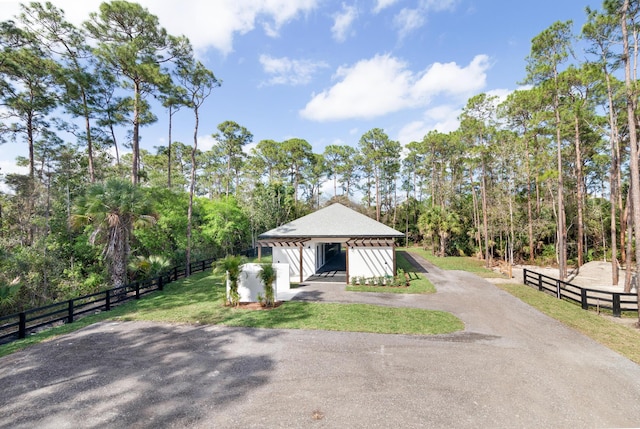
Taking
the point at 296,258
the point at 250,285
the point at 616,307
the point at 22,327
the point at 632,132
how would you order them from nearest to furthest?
the point at 22,327 → the point at 632,132 → the point at 616,307 → the point at 250,285 → the point at 296,258

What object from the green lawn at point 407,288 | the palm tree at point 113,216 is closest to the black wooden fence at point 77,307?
the palm tree at point 113,216

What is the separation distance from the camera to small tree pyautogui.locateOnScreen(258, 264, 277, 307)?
471 inches

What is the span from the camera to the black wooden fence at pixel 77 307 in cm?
891

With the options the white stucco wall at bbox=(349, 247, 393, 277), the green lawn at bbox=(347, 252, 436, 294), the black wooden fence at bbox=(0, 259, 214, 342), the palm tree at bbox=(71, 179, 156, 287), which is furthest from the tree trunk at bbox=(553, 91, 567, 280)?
the black wooden fence at bbox=(0, 259, 214, 342)

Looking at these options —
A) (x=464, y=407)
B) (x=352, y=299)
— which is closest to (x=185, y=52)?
(x=352, y=299)

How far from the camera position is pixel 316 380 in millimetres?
6129

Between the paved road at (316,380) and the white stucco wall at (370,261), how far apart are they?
8.30 meters

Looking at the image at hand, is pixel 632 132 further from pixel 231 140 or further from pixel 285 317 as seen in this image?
pixel 231 140

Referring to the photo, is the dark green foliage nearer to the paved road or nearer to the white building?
the paved road

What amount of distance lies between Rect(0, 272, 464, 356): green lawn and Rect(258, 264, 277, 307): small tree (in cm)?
56

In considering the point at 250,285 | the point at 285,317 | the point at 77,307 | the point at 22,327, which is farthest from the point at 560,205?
the point at 22,327

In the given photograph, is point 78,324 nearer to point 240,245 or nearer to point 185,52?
point 185,52

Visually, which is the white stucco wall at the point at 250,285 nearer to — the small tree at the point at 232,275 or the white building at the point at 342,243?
the small tree at the point at 232,275

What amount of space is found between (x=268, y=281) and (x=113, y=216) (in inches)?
336
